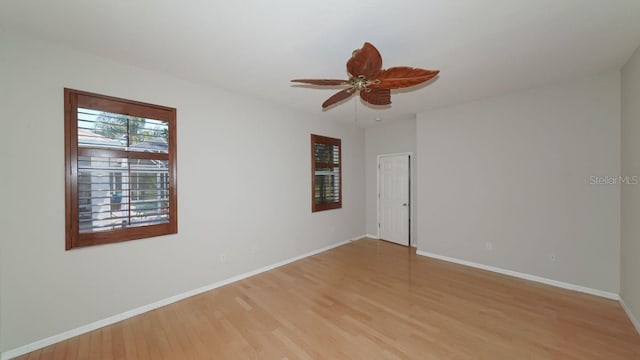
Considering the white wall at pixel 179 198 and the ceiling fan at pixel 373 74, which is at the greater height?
the ceiling fan at pixel 373 74

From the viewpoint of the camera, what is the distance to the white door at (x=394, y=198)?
5210mm

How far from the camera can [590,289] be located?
2.96 m

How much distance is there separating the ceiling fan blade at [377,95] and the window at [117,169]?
2.34 metres

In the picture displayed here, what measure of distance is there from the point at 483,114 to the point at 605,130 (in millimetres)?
1331

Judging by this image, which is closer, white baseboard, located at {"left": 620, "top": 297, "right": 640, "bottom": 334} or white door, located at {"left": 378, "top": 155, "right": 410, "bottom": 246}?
white baseboard, located at {"left": 620, "top": 297, "right": 640, "bottom": 334}

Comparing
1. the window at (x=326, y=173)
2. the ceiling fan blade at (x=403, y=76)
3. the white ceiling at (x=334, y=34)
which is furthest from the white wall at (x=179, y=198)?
the ceiling fan blade at (x=403, y=76)

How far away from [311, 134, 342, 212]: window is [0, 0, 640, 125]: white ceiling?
204cm

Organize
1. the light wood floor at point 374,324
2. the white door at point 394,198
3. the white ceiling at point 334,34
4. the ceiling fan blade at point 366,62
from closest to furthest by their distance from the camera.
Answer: the ceiling fan blade at point 366,62
the white ceiling at point 334,34
the light wood floor at point 374,324
the white door at point 394,198

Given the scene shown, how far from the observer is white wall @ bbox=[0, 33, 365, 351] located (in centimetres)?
205

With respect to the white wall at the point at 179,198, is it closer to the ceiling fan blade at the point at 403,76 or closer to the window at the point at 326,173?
the window at the point at 326,173

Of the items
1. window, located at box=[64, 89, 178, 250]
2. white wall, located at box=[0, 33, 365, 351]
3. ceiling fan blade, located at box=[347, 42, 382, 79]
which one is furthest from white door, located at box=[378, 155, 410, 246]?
window, located at box=[64, 89, 178, 250]

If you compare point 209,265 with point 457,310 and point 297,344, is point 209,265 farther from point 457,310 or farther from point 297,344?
point 457,310

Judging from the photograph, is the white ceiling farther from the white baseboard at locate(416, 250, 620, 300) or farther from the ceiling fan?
the white baseboard at locate(416, 250, 620, 300)

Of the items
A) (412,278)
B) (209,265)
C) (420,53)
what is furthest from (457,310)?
(209,265)
